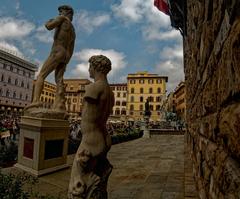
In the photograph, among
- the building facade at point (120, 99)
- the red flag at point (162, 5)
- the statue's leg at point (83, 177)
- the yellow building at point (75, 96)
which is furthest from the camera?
the yellow building at point (75, 96)

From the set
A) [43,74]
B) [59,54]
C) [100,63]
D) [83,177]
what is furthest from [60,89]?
[83,177]

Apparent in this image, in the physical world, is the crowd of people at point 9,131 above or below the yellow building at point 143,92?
below

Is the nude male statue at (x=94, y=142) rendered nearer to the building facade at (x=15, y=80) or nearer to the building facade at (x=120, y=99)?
the building facade at (x=15, y=80)

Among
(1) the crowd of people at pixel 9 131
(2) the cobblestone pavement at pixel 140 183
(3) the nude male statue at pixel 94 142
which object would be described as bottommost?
(2) the cobblestone pavement at pixel 140 183

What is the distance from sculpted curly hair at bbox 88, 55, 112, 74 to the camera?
2992 millimetres

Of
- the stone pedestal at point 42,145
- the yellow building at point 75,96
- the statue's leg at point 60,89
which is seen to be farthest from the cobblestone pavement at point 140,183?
the yellow building at point 75,96

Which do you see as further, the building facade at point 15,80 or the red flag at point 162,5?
the building facade at point 15,80

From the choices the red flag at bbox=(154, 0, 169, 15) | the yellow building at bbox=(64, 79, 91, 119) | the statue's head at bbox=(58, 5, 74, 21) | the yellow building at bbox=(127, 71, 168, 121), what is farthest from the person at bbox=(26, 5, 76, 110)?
the yellow building at bbox=(64, 79, 91, 119)

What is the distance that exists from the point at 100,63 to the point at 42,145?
3652mm

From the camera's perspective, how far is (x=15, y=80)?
194ft

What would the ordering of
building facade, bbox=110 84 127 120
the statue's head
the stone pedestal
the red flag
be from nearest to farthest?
the stone pedestal, the statue's head, the red flag, building facade, bbox=110 84 127 120

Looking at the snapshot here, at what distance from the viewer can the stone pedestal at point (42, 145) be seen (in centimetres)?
585

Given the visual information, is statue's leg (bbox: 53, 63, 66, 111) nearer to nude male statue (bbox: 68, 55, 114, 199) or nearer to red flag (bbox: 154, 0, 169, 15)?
nude male statue (bbox: 68, 55, 114, 199)

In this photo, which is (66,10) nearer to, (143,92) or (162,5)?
(162,5)
